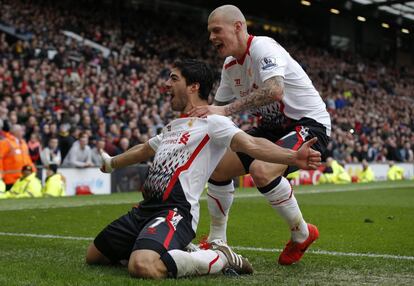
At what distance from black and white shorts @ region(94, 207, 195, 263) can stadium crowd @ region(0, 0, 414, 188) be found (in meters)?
2.41

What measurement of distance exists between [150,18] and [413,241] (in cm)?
3199

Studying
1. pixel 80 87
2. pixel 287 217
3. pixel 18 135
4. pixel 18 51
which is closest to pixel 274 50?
pixel 287 217

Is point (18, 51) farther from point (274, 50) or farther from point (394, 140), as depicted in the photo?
point (274, 50)

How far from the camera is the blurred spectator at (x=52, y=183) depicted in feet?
52.7

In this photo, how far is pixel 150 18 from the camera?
38.2 meters

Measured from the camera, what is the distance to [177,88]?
Answer: 5.14 meters

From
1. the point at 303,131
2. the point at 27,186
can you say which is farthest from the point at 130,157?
the point at 27,186

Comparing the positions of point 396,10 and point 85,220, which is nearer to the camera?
point 85,220

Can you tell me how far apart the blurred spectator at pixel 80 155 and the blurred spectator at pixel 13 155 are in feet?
4.10

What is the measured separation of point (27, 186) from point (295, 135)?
11.1 meters

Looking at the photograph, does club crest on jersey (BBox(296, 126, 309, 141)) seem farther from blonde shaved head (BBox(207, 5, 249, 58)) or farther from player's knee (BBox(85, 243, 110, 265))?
player's knee (BBox(85, 243, 110, 265))

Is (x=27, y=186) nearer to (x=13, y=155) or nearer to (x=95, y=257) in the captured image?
(x=13, y=155)

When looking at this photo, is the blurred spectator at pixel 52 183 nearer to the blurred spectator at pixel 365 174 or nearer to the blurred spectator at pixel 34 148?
the blurred spectator at pixel 34 148

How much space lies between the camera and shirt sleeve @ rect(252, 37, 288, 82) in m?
5.54
